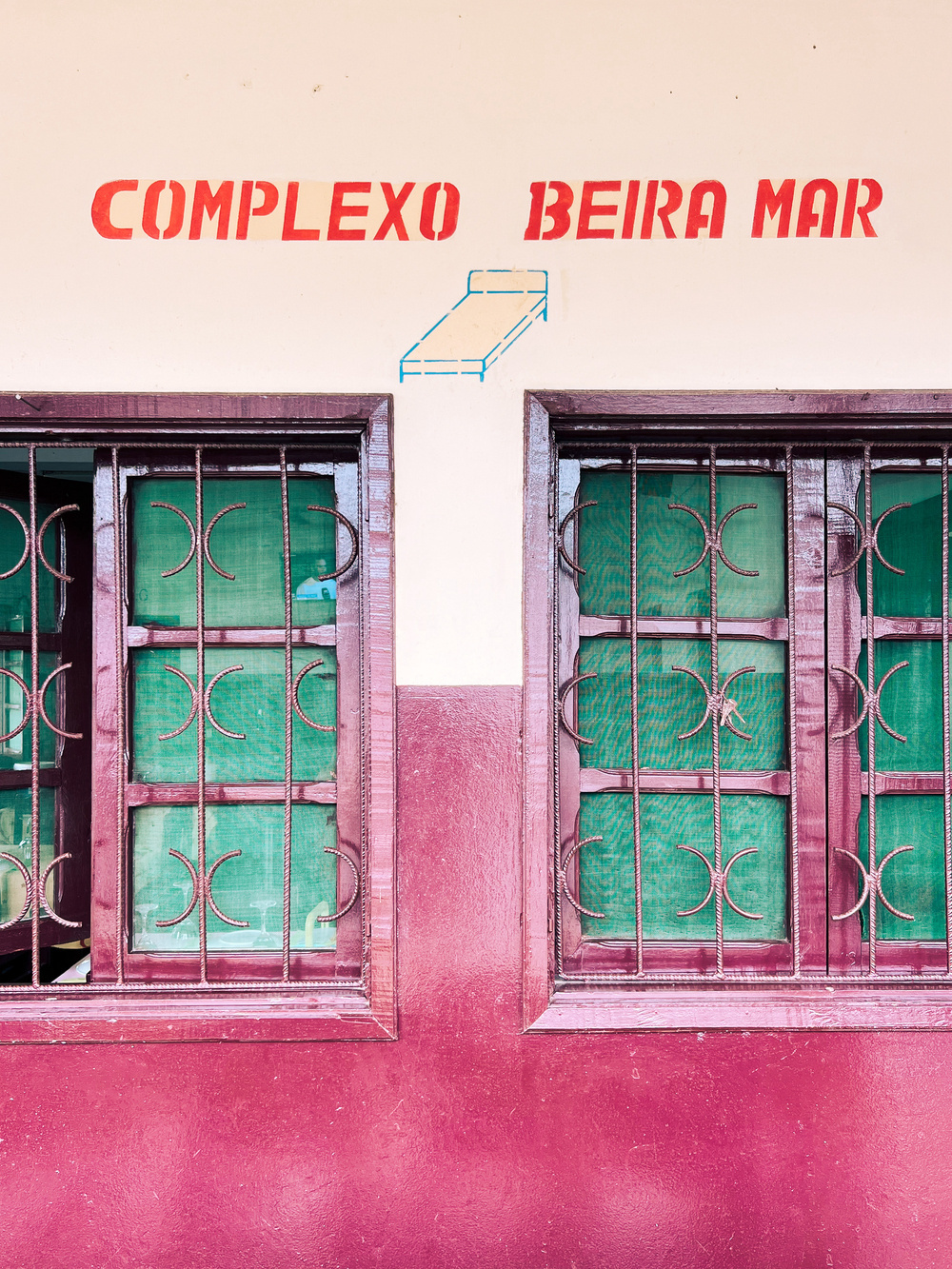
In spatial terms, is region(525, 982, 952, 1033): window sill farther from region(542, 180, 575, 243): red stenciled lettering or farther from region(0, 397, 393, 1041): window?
region(542, 180, 575, 243): red stenciled lettering

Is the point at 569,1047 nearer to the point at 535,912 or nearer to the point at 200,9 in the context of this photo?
the point at 535,912

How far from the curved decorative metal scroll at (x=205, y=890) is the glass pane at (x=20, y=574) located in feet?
2.38

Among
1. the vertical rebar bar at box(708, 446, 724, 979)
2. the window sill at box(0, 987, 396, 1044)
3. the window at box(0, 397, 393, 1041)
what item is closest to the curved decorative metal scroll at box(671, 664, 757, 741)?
the vertical rebar bar at box(708, 446, 724, 979)

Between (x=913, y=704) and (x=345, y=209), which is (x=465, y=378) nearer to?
(x=345, y=209)

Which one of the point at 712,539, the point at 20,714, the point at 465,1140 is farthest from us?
the point at 20,714

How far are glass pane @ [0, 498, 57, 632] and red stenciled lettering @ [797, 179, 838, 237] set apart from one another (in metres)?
1.93

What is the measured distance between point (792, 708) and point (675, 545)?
0.47 metres

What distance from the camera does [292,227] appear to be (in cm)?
167

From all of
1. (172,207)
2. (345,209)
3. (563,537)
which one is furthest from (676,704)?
(172,207)

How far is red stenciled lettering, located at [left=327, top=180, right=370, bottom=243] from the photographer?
5.46 feet

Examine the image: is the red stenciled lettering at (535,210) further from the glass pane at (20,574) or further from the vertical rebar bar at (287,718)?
the glass pane at (20,574)

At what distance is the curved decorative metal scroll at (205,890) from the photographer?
→ 1681 millimetres

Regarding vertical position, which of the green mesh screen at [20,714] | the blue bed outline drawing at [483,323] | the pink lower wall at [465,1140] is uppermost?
the blue bed outline drawing at [483,323]

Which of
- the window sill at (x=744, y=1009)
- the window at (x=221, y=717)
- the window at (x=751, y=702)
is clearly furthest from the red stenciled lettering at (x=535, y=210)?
the window sill at (x=744, y=1009)
